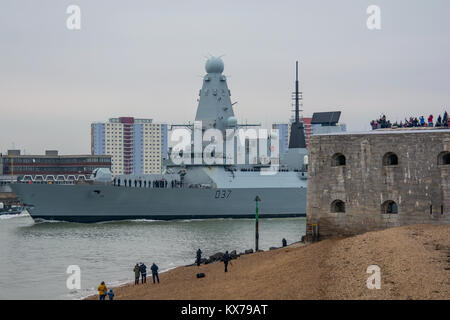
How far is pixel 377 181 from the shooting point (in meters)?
22.8

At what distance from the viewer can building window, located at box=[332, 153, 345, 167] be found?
24.0 metres

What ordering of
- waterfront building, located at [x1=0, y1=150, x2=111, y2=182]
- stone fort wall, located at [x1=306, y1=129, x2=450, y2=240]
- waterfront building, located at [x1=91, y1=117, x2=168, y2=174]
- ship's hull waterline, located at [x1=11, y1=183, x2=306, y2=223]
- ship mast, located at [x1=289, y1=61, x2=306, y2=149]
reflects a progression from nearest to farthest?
stone fort wall, located at [x1=306, y1=129, x2=450, y2=240]
ship's hull waterline, located at [x1=11, y1=183, x2=306, y2=223]
ship mast, located at [x1=289, y1=61, x2=306, y2=149]
waterfront building, located at [x1=0, y1=150, x2=111, y2=182]
waterfront building, located at [x1=91, y1=117, x2=168, y2=174]

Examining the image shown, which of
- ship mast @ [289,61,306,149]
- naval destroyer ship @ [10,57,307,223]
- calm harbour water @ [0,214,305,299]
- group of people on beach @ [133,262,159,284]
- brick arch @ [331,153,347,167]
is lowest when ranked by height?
calm harbour water @ [0,214,305,299]

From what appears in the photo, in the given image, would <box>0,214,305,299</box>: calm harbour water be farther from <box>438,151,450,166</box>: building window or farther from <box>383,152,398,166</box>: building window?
<box>438,151,450,166</box>: building window

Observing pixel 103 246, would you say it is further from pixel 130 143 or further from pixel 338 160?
pixel 130 143

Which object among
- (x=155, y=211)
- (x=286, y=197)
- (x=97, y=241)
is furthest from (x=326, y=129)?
(x=97, y=241)

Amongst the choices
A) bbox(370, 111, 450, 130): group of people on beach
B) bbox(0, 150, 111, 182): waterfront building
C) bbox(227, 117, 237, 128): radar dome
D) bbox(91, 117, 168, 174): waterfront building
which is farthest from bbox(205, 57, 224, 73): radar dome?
bbox(91, 117, 168, 174): waterfront building

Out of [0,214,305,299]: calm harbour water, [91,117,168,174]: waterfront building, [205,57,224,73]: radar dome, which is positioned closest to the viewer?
[0,214,305,299]: calm harbour water

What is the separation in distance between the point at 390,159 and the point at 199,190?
3025cm

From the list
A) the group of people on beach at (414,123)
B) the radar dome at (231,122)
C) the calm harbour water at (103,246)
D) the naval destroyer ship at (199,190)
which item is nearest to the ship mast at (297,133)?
the naval destroyer ship at (199,190)

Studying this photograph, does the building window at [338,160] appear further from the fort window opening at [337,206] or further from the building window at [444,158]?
the building window at [444,158]

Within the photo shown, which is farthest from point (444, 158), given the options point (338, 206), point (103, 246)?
point (103, 246)
